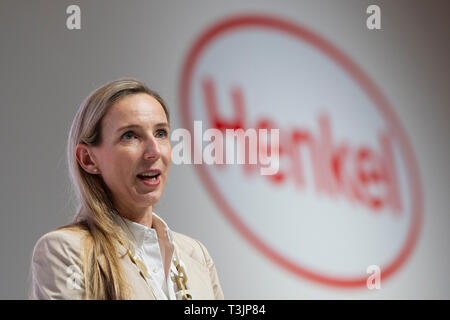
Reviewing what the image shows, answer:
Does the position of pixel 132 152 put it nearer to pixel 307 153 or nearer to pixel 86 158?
pixel 86 158

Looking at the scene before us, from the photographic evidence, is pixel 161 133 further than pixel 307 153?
No

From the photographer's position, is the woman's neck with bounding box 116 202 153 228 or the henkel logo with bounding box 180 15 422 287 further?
the henkel logo with bounding box 180 15 422 287

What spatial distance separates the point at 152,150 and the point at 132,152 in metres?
0.05

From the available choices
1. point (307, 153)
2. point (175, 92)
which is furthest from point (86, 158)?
point (307, 153)

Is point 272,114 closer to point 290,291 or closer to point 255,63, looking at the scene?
point 255,63

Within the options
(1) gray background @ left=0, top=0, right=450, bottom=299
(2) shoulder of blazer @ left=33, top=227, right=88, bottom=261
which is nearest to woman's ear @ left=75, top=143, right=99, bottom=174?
(2) shoulder of blazer @ left=33, top=227, right=88, bottom=261

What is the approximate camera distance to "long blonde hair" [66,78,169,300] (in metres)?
1.44

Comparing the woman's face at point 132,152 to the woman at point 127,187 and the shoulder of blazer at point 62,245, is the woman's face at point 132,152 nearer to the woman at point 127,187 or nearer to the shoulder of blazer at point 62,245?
the woman at point 127,187

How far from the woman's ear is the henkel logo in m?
1.11

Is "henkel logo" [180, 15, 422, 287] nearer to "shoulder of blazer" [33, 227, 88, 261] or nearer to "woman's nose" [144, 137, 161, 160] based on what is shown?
"woman's nose" [144, 137, 161, 160]

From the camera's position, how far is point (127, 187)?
158 centimetres

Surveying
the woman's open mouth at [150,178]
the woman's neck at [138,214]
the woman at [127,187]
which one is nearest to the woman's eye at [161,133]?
the woman at [127,187]

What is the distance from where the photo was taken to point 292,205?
111 inches

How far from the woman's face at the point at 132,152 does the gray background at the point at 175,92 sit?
0.98 metres
